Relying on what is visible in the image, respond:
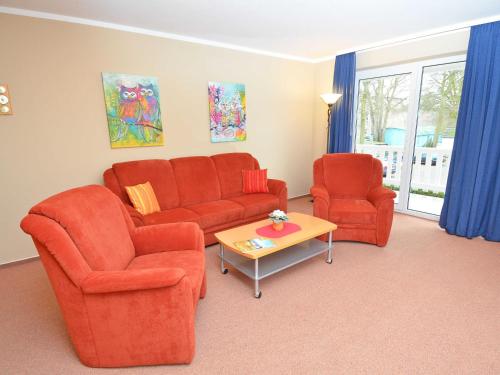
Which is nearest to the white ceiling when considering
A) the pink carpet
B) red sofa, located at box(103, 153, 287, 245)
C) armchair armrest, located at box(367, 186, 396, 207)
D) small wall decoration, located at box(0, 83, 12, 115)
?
small wall decoration, located at box(0, 83, 12, 115)

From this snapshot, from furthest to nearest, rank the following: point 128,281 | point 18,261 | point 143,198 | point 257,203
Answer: point 257,203 → point 143,198 → point 18,261 → point 128,281

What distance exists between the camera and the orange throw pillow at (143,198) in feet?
10.0

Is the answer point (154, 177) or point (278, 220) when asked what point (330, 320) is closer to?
point (278, 220)

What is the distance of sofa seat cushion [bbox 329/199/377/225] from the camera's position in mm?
3186

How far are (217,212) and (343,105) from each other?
9.64 ft

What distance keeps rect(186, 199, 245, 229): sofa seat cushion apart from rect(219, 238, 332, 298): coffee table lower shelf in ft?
1.66

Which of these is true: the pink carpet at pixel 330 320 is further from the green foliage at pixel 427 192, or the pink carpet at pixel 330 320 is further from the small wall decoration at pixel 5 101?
the green foliage at pixel 427 192

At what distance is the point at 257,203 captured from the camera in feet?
11.8

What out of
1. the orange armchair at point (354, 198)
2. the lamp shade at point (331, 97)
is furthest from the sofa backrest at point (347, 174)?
the lamp shade at point (331, 97)

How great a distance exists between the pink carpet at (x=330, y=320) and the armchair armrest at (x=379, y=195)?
0.61 meters

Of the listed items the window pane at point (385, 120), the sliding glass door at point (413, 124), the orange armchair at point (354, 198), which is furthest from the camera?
the window pane at point (385, 120)

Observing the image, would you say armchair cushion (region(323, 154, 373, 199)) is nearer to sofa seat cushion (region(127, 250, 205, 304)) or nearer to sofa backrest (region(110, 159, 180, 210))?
sofa backrest (region(110, 159, 180, 210))

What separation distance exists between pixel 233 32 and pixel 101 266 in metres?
3.09

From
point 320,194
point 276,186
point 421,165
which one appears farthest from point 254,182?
point 421,165
